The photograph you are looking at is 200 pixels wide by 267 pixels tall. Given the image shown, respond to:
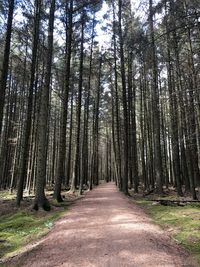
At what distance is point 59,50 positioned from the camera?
74.5 ft

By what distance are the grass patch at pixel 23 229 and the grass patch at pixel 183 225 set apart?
347 cm

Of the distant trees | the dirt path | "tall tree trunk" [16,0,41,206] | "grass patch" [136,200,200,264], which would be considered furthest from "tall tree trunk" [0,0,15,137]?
"grass patch" [136,200,200,264]

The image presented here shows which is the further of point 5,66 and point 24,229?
point 5,66

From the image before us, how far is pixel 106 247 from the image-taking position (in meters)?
6.07

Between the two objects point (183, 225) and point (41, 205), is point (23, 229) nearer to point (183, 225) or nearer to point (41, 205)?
point (41, 205)

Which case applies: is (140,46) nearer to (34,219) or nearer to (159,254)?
(159,254)

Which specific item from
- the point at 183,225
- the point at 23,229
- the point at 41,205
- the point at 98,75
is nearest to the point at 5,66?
the point at 41,205

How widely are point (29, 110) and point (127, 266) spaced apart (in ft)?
34.7

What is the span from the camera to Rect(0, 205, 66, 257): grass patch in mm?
7254

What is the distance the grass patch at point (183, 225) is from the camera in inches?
266

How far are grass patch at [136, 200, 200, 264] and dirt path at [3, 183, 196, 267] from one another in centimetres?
34

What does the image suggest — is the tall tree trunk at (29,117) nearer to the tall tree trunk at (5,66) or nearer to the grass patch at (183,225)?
the tall tree trunk at (5,66)

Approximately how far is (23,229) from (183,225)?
4727 millimetres

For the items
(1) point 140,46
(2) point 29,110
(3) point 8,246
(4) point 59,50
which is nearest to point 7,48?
(2) point 29,110
